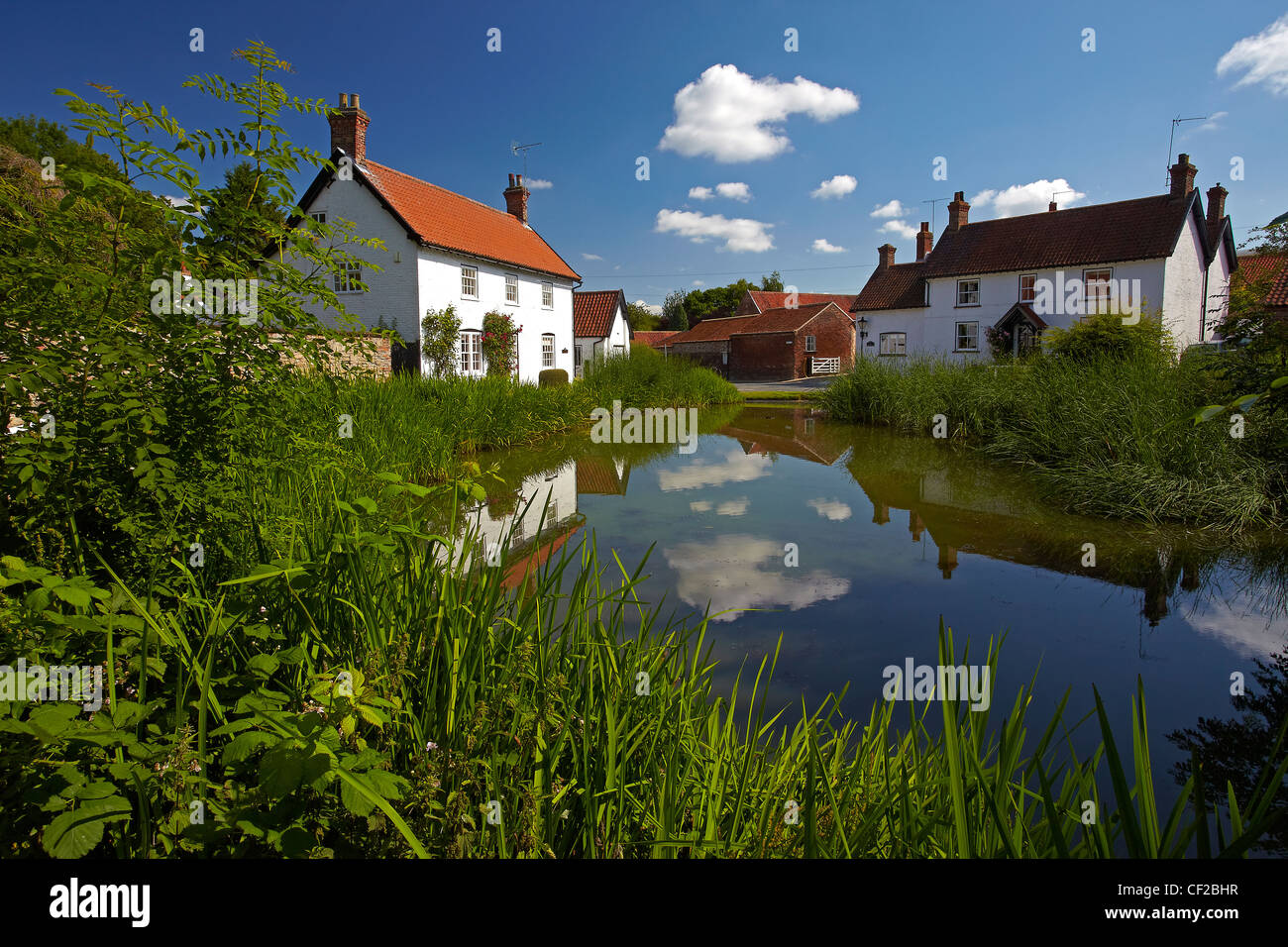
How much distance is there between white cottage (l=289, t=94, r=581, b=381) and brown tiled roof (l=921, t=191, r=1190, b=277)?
67.3 feet

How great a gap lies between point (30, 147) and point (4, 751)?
38.6 metres

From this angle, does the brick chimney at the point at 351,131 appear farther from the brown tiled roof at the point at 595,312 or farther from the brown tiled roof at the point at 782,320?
the brown tiled roof at the point at 782,320

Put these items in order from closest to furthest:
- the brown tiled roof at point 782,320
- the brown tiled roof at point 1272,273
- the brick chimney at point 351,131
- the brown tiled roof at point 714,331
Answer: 1. the brown tiled roof at point 1272,273
2. the brick chimney at point 351,131
3. the brown tiled roof at point 782,320
4. the brown tiled roof at point 714,331

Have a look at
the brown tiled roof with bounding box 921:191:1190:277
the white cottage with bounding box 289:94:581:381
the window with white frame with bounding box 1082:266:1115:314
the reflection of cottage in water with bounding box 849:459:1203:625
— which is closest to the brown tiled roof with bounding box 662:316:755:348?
the brown tiled roof with bounding box 921:191:1190:277

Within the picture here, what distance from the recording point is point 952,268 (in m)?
34.6

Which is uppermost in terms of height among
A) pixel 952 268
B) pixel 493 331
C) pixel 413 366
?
pixel 952 268

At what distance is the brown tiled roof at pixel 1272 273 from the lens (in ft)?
57.5

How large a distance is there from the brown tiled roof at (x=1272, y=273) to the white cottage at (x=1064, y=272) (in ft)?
4.97

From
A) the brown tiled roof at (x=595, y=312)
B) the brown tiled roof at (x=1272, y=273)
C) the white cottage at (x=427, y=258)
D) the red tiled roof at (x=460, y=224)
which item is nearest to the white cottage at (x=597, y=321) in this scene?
the brown tiled roof at (x=595, y=312)

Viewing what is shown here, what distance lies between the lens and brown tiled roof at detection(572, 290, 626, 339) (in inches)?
1636

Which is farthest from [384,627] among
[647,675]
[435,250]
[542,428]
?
[435,250]

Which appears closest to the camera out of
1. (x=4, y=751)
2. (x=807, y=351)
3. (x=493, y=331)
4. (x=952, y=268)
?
(x=4, y=751)

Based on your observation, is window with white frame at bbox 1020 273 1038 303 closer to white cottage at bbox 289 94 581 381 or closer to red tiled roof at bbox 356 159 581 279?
red tiled roof at bbox 356 159 581 279
